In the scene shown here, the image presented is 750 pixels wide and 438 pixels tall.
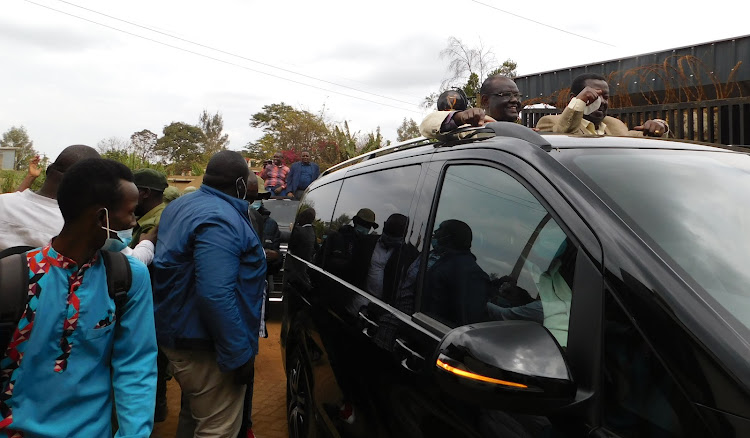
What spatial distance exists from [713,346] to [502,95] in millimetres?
2958

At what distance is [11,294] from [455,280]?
1.36 metres

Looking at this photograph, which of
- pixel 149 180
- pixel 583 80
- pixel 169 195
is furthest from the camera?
pixel 169 195

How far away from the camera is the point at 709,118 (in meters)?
6.41

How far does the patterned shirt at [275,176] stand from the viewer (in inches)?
573

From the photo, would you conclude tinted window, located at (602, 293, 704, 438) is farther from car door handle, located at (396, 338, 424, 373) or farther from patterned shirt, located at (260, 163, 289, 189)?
patterned shirt, located at (260, 163, 289, 189)

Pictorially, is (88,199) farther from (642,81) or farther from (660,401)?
(642,81)

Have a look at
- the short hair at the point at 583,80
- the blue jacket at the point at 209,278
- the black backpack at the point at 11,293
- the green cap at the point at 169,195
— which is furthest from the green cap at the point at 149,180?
the short hair at the point at 583,80

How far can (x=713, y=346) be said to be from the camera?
1231 mm

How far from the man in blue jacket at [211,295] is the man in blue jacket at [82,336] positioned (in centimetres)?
100

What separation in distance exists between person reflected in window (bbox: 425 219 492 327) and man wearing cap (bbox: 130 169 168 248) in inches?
107

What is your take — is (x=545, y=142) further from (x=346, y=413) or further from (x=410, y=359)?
(x=346, y=413)

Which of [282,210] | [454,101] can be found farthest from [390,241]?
[282,210]

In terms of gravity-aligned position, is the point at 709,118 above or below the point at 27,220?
above

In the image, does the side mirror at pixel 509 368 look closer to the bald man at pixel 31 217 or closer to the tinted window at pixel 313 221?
the bald man at pixel 31 217
